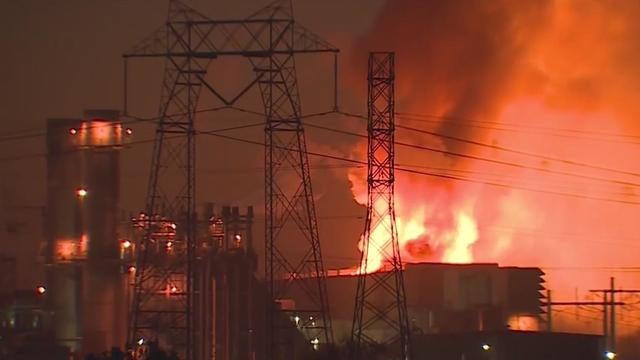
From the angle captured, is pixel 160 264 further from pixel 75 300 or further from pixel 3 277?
pixel 3 277

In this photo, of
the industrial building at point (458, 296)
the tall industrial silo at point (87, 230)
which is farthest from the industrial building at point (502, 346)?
the tall industrial silo at point (87, 230)

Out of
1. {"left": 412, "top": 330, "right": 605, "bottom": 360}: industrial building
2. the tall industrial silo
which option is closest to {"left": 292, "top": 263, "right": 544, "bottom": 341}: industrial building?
{"left": 412, "top": 330, "right": 605, "bottom": 360}: industrial building

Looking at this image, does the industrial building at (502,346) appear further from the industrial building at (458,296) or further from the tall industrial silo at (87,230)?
the tall industrial silo at (87,230)

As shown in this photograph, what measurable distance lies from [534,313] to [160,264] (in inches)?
956

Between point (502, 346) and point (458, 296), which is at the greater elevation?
point (458, 296)

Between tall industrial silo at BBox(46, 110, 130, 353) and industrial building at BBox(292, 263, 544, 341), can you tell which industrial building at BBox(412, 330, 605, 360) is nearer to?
industrial building at BBox(292, 263, 544, 341)

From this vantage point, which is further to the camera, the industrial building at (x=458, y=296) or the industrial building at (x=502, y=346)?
the industrial building at (x=458, y=296)

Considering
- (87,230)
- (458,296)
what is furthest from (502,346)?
(87,230)

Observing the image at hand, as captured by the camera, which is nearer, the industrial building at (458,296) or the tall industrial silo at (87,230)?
the tall industrial silo at (87,230)

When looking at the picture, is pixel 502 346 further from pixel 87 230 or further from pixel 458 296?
pixel 87 230

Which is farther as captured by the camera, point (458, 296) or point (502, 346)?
point (458, 296)

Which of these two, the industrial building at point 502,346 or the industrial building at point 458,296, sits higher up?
the industrial building at point 458,296

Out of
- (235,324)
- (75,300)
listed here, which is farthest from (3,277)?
(235,324)

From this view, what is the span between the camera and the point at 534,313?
7406 cm
